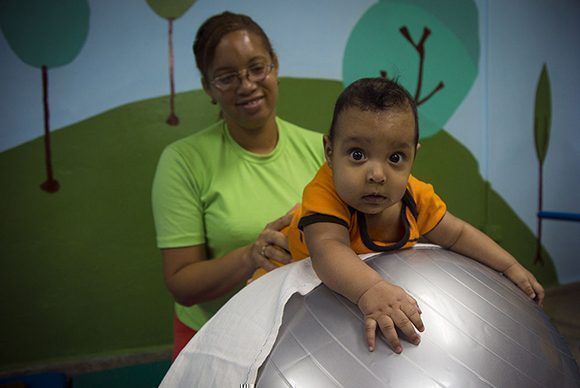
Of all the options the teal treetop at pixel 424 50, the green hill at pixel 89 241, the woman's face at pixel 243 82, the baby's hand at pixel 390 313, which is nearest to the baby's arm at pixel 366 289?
the baby's hand at pixel 390 313

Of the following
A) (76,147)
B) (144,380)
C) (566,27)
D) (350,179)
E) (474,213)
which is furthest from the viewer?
(566,27)

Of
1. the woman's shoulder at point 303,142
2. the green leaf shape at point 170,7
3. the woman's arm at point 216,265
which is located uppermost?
the green leaf shape at point 170,7

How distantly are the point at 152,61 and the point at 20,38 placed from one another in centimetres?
45

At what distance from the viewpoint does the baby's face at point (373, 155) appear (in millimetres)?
670

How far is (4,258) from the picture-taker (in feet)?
5.73

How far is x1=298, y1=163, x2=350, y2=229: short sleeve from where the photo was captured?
73 centimetres

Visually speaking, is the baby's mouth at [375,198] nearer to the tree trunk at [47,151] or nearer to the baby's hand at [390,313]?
the baby's hand at [390,313]

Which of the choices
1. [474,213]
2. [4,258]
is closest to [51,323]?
[4,258]

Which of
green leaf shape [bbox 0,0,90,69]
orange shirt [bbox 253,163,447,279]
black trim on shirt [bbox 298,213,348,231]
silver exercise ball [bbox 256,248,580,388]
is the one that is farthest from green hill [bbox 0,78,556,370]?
silver exercise ball [bbox 256,248,580,388]

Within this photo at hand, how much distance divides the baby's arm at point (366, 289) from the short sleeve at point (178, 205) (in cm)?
49

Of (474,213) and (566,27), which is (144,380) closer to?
(474,213)

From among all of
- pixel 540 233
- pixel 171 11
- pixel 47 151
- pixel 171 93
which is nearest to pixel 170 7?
pixel 171 11

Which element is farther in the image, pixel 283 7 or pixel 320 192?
pixel 283 7

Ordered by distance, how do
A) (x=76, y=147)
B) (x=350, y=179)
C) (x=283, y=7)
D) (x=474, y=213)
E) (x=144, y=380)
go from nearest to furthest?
(x=350, y=179) → (x=144, y=380) → (x=76, y=147) → (x=283, y=7) → (x=474, y=213)
